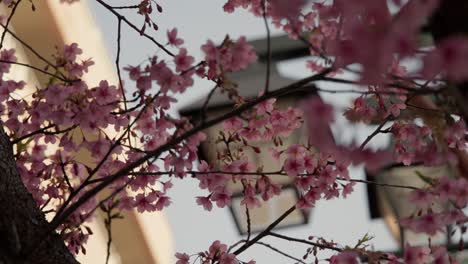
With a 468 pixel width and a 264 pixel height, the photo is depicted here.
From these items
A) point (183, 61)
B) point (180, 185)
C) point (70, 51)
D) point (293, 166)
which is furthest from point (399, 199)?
point (180, 185)

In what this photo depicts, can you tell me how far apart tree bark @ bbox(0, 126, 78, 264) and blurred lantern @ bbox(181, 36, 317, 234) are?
478 millimetres

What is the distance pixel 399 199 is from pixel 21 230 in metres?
1.21

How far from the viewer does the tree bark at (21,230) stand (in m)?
1.45

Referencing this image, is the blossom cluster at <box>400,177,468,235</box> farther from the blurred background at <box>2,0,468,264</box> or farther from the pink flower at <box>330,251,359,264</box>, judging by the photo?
the blurred background at <box>2,0,468,264</box>

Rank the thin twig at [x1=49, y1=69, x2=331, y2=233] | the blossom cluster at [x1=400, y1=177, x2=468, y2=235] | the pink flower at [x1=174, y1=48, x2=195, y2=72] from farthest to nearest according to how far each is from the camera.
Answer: the pink flower at [x1=174, y1=48, x2=195, y2=72], the blossom cluster at [x1=400, y1=177, x2=468, y2=235], the thin twig at [x1=49, y1=69, x2=331, y2=233]

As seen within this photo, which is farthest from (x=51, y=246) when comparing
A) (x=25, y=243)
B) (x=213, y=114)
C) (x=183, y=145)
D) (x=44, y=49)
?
(x=44, y=49)

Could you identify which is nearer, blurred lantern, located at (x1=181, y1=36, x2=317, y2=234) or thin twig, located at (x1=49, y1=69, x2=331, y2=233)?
thin twig, located at (x1=49, y1=69, x2=331, y2=233)

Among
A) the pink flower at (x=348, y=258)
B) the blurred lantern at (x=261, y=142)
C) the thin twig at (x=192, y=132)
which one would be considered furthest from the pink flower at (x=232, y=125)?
the thin twig at (x=192, y=132)

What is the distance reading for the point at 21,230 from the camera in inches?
63.3

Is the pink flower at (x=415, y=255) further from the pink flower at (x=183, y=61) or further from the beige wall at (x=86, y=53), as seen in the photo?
the beige wall at (x=86, y=53)

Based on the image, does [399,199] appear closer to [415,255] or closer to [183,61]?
[415,255]

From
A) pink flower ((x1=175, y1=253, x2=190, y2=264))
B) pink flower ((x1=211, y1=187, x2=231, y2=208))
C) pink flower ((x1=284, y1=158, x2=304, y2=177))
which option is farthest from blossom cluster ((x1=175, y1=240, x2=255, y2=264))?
pink flower ((x1=284, y1=158, x2=304, y2=177))

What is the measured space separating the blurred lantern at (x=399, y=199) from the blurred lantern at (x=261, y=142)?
0.26m

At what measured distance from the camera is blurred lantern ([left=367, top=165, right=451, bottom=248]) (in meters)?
2.17
